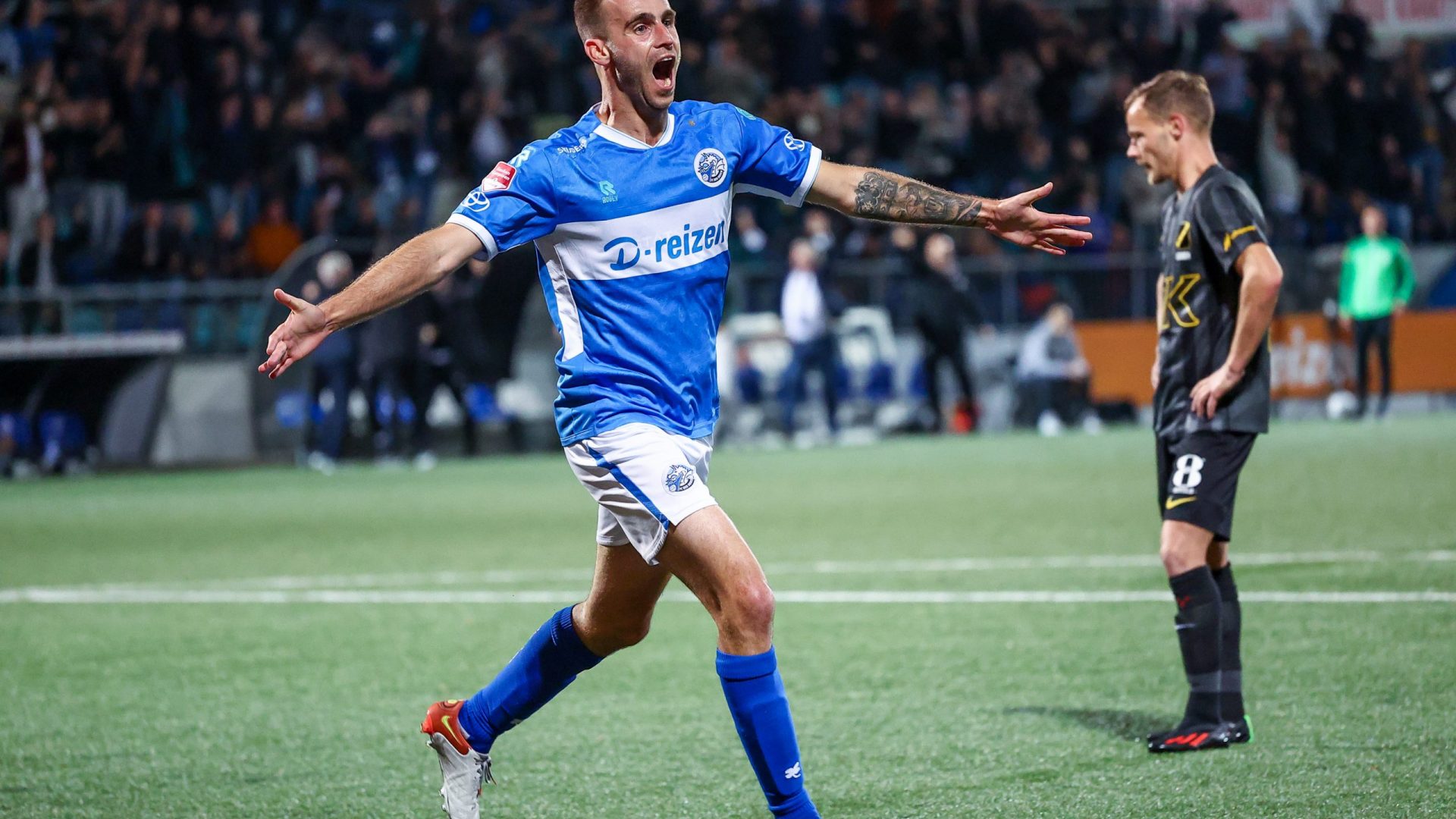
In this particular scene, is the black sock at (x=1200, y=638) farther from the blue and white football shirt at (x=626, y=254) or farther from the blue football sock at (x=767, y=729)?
the blue and white football shirt at (x=626, y=254)

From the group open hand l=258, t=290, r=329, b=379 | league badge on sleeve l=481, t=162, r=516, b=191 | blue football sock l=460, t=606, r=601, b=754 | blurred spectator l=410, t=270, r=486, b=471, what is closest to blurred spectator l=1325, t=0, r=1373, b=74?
blurred spectator l=410, t=270, r=486, b=471

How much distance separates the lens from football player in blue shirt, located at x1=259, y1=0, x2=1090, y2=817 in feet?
14.0

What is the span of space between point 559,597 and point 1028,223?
4.94 m

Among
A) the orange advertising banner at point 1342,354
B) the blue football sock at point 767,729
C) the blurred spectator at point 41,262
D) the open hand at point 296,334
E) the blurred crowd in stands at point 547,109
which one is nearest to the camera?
the open hand at point 296,334

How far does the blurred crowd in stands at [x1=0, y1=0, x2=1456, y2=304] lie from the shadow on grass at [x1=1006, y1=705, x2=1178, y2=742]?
16.3 m

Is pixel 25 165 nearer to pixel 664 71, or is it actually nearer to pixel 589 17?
pixel 589 17

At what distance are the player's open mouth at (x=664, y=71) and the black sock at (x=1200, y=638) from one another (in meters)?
2.44

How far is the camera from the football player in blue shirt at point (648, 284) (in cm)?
426

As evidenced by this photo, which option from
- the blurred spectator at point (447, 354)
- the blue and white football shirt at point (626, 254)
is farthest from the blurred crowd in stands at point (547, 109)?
the blue and white football shirt at point (626, 254)

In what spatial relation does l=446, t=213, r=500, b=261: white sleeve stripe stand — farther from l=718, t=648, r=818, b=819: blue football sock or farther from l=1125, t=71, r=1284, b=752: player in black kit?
l=1125, t=71, r=1284, b=752: player in black kit

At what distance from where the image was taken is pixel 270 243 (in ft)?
70.5

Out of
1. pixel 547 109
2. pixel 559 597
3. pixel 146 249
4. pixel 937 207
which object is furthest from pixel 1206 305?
pixel 547 109

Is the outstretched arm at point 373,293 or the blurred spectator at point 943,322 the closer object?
the outstretched arm at point 373,293

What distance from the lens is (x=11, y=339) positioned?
18.9 metres
